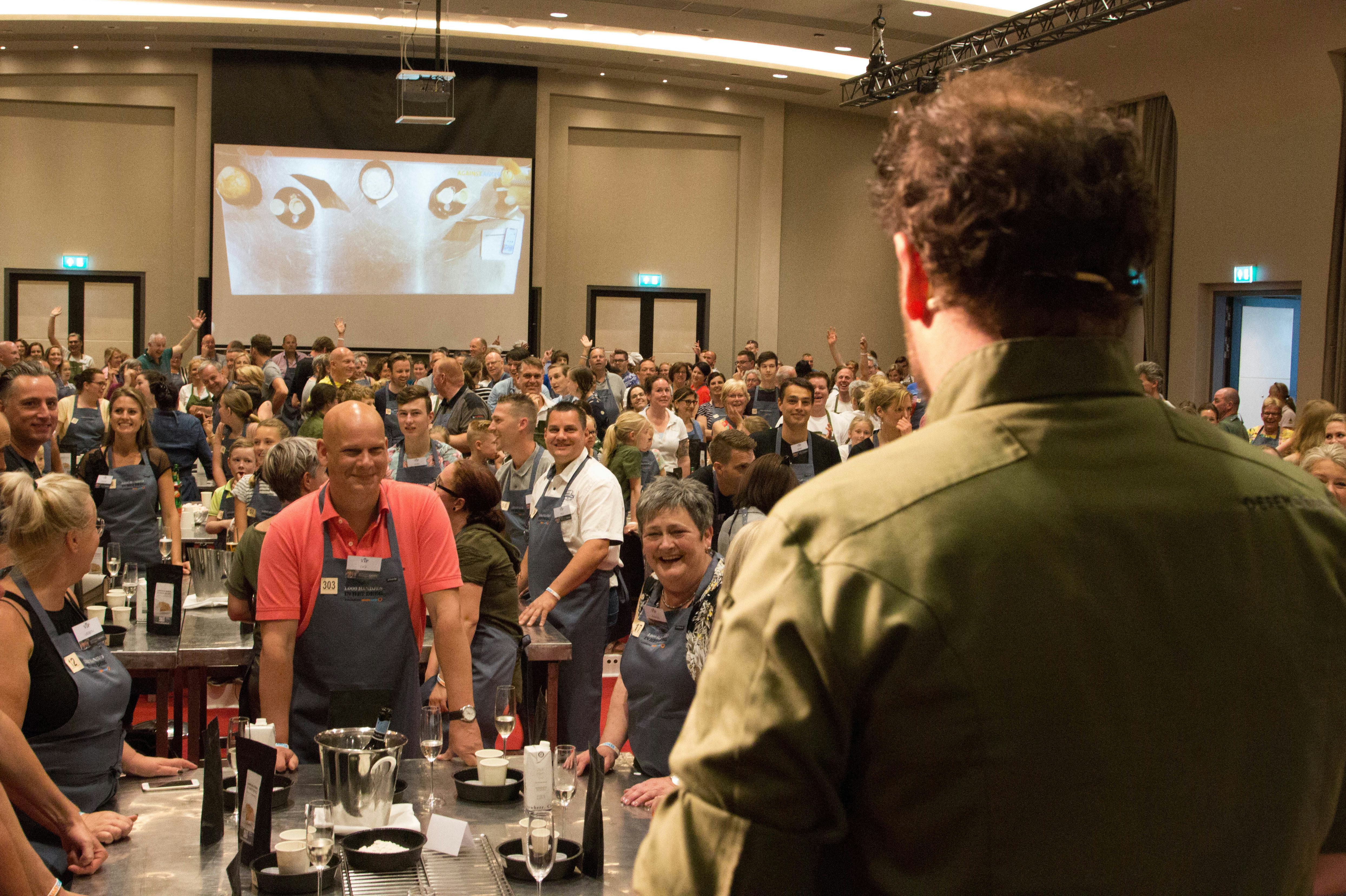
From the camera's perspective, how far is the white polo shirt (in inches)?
188

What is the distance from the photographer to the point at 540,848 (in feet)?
7.00

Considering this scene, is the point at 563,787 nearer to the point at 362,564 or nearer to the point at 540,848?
the point at 540,848

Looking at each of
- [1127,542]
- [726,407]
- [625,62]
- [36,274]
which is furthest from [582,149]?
[1127,542]

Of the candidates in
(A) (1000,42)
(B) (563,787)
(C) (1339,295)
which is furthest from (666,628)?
(C) (1339,295)

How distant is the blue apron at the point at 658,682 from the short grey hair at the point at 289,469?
1604 mm

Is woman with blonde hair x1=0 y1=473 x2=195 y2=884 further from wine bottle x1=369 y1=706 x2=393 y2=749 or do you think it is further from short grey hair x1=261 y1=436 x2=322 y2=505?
short grey hair x1=261 y1=436 x2=322 y2=505

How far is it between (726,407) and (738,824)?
7451 mm

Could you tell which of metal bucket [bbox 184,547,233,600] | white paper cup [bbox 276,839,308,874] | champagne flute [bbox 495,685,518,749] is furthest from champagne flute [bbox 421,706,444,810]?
metal bucket [bbox 184,547,233,600]

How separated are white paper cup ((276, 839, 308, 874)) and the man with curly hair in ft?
5.05

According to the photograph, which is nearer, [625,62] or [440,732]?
[440,732]

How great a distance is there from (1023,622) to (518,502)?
16.2 ft

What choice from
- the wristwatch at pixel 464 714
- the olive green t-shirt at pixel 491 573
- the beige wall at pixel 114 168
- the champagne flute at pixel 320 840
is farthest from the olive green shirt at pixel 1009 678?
the beige wall at pixel 114 168

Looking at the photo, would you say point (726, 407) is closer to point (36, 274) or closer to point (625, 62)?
point (625, 62)

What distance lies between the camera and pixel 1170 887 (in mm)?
802
